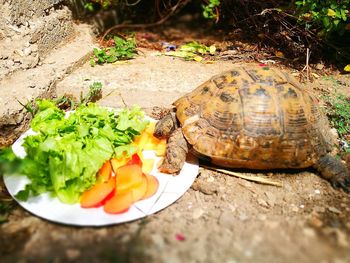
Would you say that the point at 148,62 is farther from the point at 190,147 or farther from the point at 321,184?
the point at 321,184

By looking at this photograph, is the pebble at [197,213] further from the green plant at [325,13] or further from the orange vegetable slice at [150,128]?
the green plant at [325,13]

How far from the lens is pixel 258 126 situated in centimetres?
256

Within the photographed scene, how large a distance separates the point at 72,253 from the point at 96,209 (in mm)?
343

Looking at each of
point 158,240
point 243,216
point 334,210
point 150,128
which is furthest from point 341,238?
point 150,128

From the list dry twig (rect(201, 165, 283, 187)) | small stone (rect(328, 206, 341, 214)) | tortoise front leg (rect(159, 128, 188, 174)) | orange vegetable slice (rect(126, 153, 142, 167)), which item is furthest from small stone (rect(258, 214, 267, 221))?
orange vegetable slice (rect(126, 153, 142, 167))

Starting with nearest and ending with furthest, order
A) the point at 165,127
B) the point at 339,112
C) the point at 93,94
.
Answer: the point at 165,127, the point at 339,112, the point at 93,94

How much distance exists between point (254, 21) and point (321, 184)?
2734 millimetres

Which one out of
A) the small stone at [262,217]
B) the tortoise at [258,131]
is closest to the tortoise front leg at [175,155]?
the tortoise at [258,131]

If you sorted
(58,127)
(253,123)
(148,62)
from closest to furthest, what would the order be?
(253,123)
(58,127)
(148,62)

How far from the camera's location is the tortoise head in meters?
2.86

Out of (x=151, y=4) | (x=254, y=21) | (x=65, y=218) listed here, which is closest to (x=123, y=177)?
(x=65, y=218)

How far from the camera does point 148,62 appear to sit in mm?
4191

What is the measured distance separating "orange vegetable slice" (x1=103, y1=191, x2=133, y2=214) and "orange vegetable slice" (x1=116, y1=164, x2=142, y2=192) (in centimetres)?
5

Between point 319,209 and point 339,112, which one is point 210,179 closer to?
point 319,209
